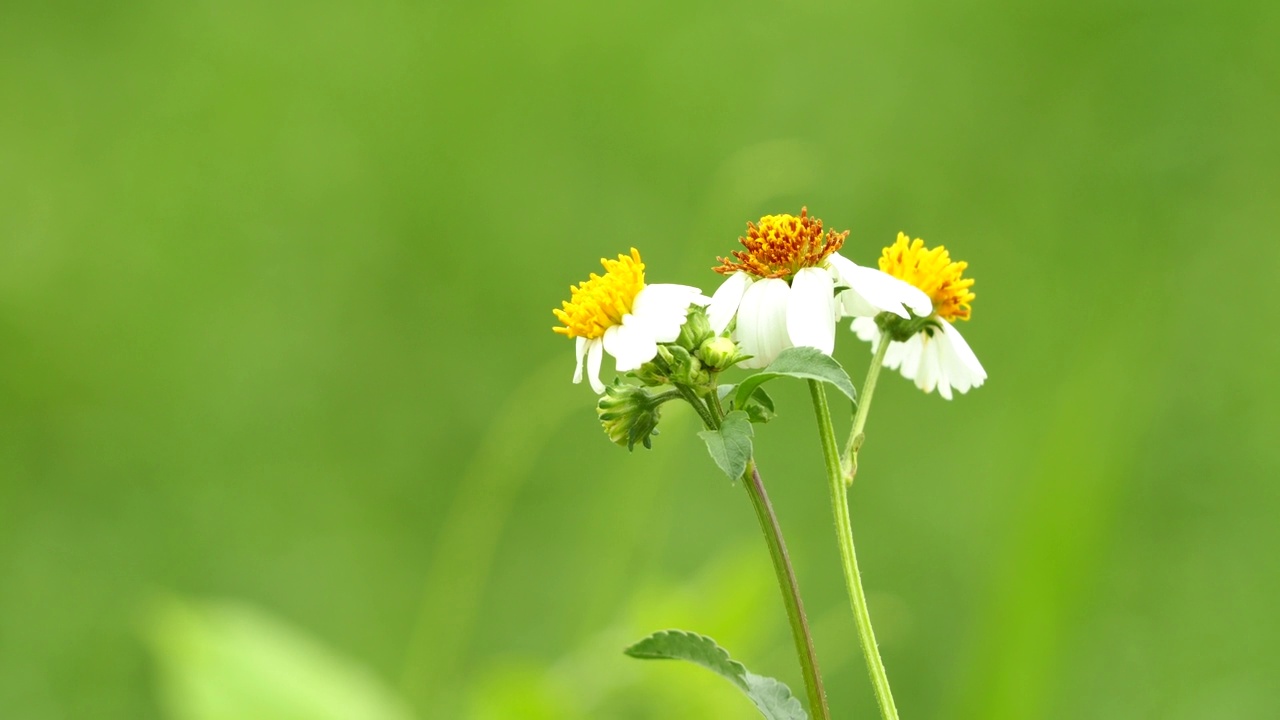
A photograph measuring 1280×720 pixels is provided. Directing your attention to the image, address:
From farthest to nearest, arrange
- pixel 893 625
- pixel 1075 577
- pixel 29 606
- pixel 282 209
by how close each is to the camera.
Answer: pixel 282 209
pixel 29 606
pixel 893 625
pixel 1075 577

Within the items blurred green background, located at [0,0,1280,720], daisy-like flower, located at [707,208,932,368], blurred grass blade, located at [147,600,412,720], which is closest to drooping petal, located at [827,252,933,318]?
daisy-like flower, located at [707,208,932,368]

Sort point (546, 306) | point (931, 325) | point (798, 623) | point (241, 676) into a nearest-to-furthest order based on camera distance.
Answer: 1. point (798, 623)
2. point (931, 325)
3. point (241, 676)
4. point (546, 306)

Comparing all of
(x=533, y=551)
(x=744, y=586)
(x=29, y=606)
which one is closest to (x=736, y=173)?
(x=533, y=551)

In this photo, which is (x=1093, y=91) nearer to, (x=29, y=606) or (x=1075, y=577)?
(x=1075, y=577)

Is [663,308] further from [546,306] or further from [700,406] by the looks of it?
[546,306]

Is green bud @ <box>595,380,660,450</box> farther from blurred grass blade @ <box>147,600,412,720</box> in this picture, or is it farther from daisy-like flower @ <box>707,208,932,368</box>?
blurred grass blade @ <box>147,600,412,720</box>

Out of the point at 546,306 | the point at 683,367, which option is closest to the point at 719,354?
the point at 683,367
